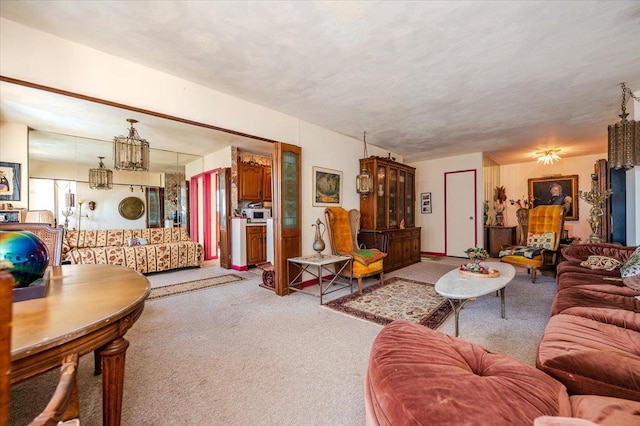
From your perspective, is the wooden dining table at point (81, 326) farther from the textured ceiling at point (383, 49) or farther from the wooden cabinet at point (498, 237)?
the wooden cabinet at point (498, 237)

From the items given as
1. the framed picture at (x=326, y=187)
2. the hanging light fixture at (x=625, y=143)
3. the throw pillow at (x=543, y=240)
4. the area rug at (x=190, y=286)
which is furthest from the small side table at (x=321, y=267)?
the throw pillow at (x=543, y=240)

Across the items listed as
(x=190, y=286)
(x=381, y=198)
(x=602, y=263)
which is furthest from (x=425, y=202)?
(x=190, y=286)

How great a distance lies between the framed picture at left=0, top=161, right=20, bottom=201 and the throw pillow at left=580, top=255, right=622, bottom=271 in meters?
5.35

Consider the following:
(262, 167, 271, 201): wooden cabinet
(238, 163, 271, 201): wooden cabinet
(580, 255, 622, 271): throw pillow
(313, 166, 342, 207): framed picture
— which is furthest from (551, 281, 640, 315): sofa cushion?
(262, 167, 271, 201): wooden cabinet

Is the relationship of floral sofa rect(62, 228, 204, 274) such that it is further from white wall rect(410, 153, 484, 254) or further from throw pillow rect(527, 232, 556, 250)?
throw pillow rect(527, 232, 556, 250)

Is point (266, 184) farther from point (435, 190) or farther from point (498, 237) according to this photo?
point (498, 237)

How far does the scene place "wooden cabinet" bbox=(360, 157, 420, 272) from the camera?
482 cm

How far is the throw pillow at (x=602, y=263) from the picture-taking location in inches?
102

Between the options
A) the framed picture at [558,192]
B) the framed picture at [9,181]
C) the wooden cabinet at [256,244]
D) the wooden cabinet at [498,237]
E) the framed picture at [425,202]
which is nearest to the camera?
the framed picture at [9,181]

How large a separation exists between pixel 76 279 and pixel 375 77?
2.89 metres

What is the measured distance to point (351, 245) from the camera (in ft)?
13.7

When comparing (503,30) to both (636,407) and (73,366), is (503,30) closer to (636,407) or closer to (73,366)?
(636,407)

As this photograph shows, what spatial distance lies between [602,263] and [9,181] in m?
5.43

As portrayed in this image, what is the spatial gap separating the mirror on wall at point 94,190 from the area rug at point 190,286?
1097 millimetres
